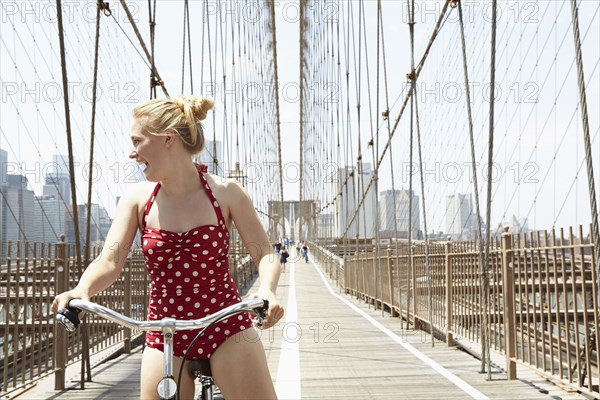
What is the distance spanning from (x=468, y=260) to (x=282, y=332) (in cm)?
359

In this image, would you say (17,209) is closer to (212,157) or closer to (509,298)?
(509,298)

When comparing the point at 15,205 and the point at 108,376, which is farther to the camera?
the point at 15,205

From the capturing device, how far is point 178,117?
1915 mm

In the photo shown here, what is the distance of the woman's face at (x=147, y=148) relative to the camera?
1.90 m

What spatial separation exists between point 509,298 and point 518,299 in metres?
0.06

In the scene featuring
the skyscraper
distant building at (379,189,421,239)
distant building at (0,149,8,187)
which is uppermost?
distant building at (379,189,421,239)

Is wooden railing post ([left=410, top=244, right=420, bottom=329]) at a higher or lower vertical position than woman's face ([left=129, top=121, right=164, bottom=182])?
lower

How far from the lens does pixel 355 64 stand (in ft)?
73.3

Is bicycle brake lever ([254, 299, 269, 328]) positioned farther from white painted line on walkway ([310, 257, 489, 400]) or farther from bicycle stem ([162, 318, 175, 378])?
white painted line on walkway ([310, 257, 489, 400])


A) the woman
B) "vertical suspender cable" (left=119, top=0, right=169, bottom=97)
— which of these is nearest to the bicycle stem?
the woman

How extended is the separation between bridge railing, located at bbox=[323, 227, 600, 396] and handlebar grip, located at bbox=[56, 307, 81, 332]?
303 cm

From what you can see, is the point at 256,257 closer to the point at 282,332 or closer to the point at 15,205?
the point at 15,205

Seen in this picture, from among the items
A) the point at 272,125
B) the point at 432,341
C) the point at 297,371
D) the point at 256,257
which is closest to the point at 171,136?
the point at 256,257

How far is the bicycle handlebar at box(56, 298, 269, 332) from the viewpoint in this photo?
1.63 m
